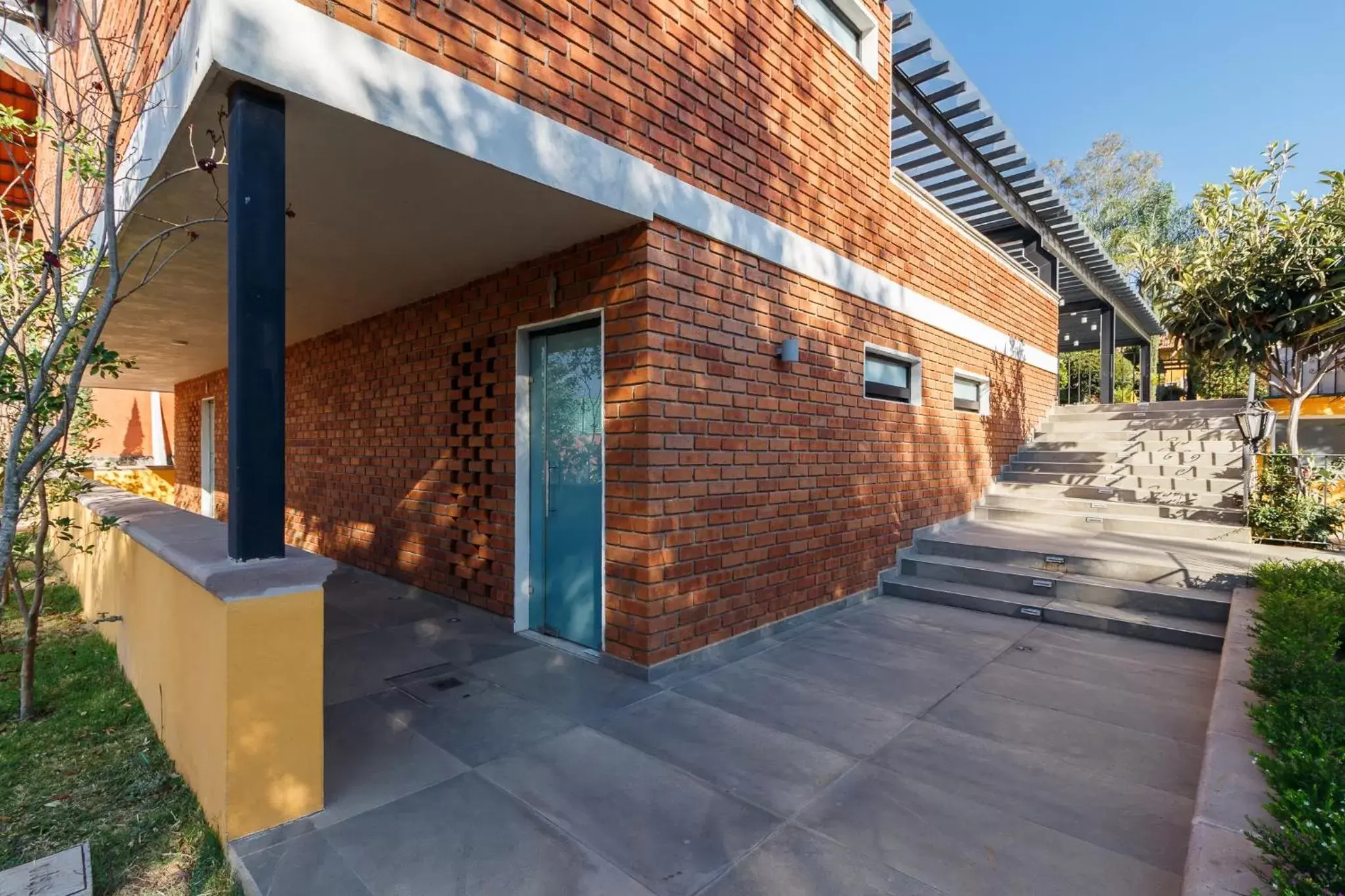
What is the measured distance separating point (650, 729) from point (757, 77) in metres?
4.54

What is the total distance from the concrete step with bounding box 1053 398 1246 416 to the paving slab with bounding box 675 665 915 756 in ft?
30.8

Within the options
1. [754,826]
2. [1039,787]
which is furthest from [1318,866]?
[754,826]

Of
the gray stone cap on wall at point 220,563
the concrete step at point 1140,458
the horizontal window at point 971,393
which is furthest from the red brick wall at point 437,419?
the concrete step at point 1140,458

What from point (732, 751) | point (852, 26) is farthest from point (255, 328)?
point (852, 26)

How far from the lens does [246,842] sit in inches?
89.9

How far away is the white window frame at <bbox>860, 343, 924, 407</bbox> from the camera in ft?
19.5

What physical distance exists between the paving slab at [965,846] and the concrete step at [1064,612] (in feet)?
10.7

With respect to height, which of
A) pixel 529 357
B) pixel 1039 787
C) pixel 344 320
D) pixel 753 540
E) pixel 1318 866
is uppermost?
pixel 344 320

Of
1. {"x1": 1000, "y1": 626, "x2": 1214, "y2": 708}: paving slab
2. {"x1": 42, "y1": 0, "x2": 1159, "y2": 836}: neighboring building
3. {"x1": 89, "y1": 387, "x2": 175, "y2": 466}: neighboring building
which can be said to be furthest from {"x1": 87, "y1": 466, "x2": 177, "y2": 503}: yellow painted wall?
{"x1": 1000, "y1": 626, "x2": 1214, "y2": 708}: paving slab

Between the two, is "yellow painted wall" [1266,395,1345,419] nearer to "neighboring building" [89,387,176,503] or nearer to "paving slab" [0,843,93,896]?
"paving slab" [0,843,93,896]

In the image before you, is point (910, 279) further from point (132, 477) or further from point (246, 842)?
point (132, 477)

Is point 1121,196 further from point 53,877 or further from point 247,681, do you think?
point 53,877

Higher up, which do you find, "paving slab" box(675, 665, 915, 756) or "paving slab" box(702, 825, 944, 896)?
"paving slab" box(702, 825, 944, 896)

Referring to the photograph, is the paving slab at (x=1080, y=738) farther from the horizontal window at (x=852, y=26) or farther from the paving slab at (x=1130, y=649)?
the horizontal window at (x=852, y=26)
